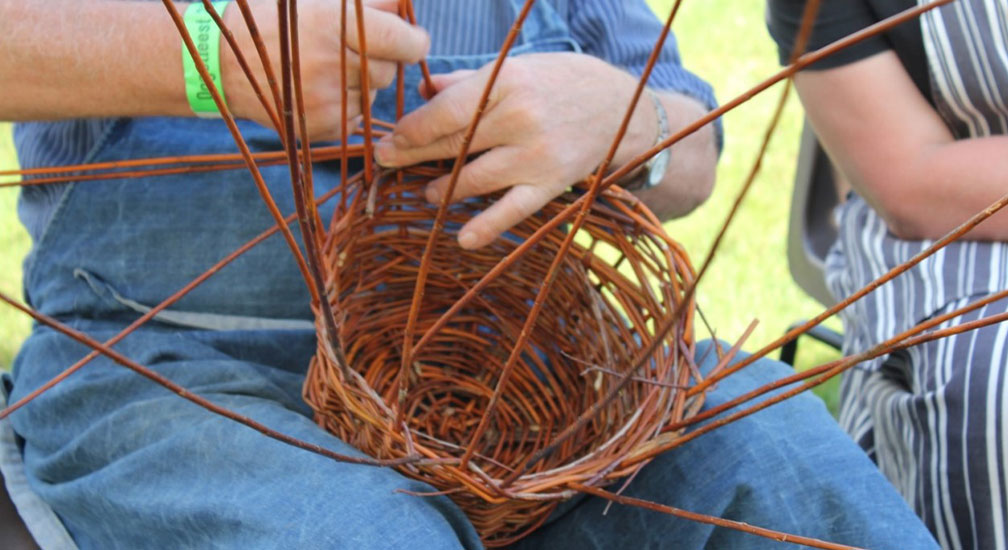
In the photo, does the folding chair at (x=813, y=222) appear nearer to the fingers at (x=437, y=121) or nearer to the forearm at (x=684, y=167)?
the forearm at (x=684, y=167)

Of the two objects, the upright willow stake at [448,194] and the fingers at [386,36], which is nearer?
the upright willow stake at [448,194]

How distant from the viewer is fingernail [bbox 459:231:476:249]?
2.41 ft

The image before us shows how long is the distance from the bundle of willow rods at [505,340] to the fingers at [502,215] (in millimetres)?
45

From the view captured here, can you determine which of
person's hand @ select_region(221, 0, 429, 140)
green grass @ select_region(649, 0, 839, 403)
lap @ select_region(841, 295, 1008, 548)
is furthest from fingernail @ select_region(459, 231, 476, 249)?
green grass @ select_region(649, 0, 839, 403)

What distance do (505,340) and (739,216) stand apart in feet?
4.69

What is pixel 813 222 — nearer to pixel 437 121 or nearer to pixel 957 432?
pixel 957 432

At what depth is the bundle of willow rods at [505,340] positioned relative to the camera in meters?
0.63

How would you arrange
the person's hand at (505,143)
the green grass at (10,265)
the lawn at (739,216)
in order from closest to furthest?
the person's hand at (505,143), the green grass at (10,265), the lawn at (739,216)

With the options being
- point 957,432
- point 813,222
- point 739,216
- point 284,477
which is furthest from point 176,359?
point 739,216

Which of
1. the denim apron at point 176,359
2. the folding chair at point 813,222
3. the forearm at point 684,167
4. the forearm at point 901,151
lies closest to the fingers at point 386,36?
the denim apron at point 176,359

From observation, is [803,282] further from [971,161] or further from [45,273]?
[45,273]

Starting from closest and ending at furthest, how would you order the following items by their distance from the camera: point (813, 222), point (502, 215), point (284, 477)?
point (284, 477) < point (502, 215) < point (813, 222)

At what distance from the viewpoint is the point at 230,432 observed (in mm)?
658

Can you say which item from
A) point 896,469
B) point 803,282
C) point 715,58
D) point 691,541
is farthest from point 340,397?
point 715,58
